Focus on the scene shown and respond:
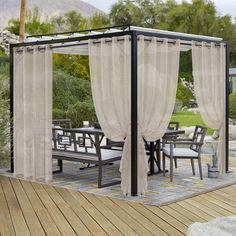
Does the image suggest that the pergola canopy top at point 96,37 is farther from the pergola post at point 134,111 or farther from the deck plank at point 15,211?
the deck plank at point 15,211

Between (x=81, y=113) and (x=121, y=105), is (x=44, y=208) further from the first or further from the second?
(x=81, y=113)

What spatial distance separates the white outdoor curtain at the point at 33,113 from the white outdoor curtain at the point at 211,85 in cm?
200

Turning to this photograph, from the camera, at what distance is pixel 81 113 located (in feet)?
40.7

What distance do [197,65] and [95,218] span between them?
2.70m

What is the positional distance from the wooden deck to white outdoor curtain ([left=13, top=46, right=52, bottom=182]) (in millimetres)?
665

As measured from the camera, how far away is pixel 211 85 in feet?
21.0

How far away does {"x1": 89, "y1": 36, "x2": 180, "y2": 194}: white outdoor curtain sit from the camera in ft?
17.5

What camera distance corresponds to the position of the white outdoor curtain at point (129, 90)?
5340 mm

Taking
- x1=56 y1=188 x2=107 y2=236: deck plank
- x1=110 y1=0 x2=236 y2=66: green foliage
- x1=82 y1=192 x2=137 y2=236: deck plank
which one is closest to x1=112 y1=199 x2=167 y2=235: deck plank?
x1=82 y1=192 x2=137 y2=236: deck plank

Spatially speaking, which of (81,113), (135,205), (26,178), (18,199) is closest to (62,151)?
(26,178)

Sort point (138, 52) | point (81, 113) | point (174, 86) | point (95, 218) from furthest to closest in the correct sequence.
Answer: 1. point (81, 113)
2. point (174, 86)
3. point (138, 52)
4. point (95, 218)

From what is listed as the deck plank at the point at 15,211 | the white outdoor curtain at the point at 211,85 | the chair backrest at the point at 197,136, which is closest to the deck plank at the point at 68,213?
the deck plank at the point at 15,211

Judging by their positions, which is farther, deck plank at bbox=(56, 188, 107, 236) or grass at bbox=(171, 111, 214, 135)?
grass at bbox=(171, 111, 214, 135)

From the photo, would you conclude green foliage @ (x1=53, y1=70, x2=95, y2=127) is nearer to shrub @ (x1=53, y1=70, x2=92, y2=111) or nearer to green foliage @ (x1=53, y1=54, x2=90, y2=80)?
shrub @ (x1=53, y1=70, x2=92, y2=111)
